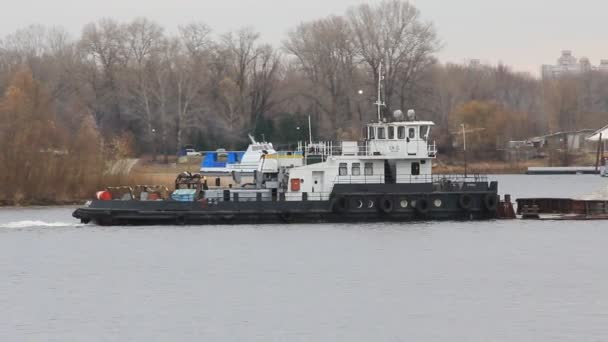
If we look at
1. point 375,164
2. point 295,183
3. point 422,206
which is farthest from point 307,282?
point 375,164

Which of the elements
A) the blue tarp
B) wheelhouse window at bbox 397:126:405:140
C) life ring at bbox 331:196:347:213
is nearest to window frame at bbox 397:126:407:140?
wheelhouse window at bbox 397:126:405:140

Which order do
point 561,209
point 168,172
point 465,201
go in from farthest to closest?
point 168,172, point 561,209, point 465,201

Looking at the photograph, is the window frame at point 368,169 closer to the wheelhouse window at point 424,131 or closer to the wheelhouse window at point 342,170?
the wheelhouse window at point 342,170

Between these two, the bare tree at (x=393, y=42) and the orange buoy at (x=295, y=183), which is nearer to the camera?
the orange buoy at (x=295, y=183)

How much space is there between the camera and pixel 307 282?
37.3m

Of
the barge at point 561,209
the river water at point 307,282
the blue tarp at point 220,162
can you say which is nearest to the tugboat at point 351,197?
the river water at point 307,282

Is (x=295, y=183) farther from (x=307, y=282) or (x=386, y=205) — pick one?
(x=307, y=282)

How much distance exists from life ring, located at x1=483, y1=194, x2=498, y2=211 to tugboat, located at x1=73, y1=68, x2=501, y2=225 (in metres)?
0.04

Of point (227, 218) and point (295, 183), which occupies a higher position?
point (295, 183)

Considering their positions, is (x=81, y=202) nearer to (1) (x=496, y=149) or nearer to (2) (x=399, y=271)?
(2) (x=399, y=271)

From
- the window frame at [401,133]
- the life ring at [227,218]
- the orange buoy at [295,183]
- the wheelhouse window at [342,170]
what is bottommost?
the life ring at [227,218]

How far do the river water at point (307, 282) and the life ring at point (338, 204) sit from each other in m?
0.81

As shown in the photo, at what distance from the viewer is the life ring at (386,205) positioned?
161ft

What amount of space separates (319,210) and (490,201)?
270 inches
